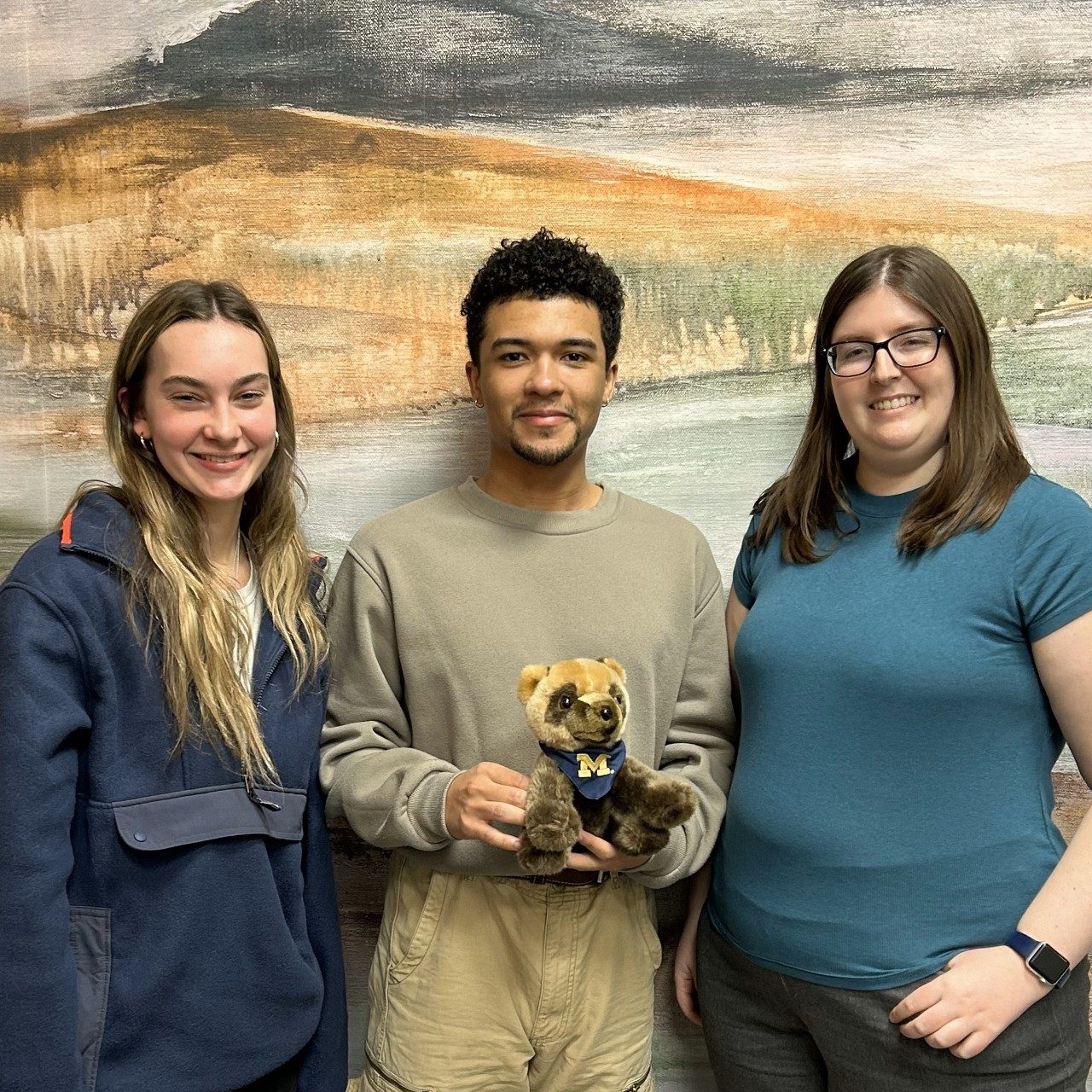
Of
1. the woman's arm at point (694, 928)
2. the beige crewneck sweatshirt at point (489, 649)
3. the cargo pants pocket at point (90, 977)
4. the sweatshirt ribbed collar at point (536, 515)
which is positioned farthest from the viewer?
the woman's arm at point (694, 928)

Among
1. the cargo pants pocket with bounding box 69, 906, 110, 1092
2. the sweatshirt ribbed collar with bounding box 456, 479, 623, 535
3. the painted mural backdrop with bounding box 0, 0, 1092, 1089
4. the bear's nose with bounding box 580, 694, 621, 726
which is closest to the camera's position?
the bear's nose with bounding box 580, 694, 621, 726

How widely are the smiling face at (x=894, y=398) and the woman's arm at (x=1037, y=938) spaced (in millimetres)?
338

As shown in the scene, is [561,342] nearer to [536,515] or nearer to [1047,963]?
[536,515]

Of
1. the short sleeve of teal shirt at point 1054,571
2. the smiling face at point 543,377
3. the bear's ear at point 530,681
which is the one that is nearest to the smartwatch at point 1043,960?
the short sleeve of teal shirt at point 1054,571

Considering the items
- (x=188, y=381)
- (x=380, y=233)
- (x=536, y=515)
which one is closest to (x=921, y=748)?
(x=536, y=515)

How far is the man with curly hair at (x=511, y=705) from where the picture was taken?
60.9 inches

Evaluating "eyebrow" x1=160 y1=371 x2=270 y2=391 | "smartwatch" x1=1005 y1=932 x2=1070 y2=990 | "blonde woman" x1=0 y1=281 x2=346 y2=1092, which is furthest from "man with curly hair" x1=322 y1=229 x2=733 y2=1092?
"smartwatch" x1=1005 y1=932 x2=1070 y2=990

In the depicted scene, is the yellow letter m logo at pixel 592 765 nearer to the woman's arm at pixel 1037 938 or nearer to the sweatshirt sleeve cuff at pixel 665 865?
the sweatshirt sleeve cuff at pixel 665 865

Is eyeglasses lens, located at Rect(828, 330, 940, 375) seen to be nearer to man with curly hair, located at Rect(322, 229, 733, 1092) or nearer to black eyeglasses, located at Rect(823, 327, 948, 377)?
black eyeglasses, located at Rect(823, 327, 948, 377)

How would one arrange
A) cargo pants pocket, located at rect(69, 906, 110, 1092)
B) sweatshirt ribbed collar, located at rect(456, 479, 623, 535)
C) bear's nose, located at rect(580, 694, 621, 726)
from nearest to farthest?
bear's nose, located at rect(580, 694, 621, 726), cargo pants pocket, located at rect(69, 906, 110, 1092), sweatshirt ribbed collar, located at rect(456, 479, 623, 535)

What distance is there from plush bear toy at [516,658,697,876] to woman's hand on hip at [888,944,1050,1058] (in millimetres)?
432

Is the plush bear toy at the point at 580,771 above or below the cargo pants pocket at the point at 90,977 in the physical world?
above

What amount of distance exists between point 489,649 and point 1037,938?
91 centimetres

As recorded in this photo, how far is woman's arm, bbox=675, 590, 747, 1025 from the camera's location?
5.75ft
